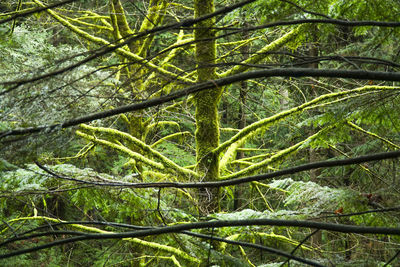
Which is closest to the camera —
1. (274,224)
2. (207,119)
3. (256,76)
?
(256,76)

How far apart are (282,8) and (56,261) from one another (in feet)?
33.0

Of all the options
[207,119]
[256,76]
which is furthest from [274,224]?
[207,119]

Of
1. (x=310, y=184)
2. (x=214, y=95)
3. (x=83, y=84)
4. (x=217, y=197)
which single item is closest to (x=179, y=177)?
(x=217, y=197)

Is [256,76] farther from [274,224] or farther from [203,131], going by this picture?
[203,131]

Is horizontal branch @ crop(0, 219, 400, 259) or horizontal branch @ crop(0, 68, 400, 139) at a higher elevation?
horizontal branch @ crop(0, 68, 400, 139)

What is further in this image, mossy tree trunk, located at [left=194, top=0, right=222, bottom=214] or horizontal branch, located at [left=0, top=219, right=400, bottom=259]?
mossy tree trunk, located at [left=194, top=0, right=222, bottom=214]

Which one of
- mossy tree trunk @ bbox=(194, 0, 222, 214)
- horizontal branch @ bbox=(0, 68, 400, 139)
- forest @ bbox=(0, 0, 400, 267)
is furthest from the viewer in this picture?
mossy tree trunk @ bbox=(194, 0, 222, 214)

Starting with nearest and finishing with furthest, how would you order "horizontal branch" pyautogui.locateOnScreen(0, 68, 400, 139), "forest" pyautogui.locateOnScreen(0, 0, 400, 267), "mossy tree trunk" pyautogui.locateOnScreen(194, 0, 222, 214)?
"horizontal branch" pyautogui.locateOnScreen(0, 68, 400, 139), "forest" pyautogui.locateOnScreen(0, 0, 400, 267), "mossy tree trunk" pyautogui.locateOnScreen(194, 0, 222, 214)

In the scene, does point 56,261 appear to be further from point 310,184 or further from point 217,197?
point 310,184

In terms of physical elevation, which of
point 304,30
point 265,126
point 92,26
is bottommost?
point 265,126

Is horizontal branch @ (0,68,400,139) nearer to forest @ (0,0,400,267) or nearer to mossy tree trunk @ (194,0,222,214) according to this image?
forest @ (0,0,400,267)

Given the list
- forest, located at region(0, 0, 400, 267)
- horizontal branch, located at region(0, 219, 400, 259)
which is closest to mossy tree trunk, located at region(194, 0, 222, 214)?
forest, located at region(0, 0, 400, 267)

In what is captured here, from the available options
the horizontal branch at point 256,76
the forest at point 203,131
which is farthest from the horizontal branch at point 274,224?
the horizontal branch at point 256,76

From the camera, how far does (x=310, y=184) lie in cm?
411
